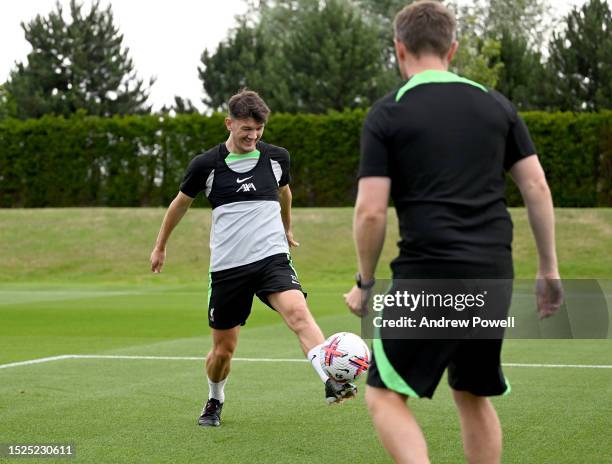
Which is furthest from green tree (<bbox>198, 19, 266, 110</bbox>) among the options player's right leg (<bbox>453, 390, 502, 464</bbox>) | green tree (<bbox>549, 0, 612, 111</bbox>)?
player's right leg (<bbox>453, 390, 502, 464</bbox>)

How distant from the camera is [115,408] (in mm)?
8352

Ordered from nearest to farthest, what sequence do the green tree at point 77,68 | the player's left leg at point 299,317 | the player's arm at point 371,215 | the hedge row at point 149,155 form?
the player's arm at point 371,215 < the player's left leg at point 299,317 < the hedge row at point 149,155 < the green tree at point 77,68

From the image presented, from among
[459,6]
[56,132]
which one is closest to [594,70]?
[459,6]

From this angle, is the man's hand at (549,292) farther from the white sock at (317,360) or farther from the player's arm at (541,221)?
the white sock at (317,360)

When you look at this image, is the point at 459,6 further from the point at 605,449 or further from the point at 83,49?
the point at 605,449

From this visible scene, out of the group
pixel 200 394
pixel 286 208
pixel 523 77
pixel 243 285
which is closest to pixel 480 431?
pixel 243 285

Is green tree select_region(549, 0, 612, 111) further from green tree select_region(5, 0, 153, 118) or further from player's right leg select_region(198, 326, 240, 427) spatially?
player's right leg select_region(198, 326, 240, 427)

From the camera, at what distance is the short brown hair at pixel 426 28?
4.43m

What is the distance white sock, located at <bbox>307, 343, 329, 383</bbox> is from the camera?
7096 mm

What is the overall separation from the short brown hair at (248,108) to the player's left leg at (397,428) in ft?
11.6

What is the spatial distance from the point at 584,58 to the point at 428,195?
47593mm

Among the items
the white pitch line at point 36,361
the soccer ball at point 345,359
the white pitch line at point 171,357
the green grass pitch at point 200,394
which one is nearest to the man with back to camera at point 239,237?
the soccer ball at point 345,359

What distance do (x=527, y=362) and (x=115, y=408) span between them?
482cm

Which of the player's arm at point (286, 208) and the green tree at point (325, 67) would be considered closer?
the player's arm at point (286, 208)
